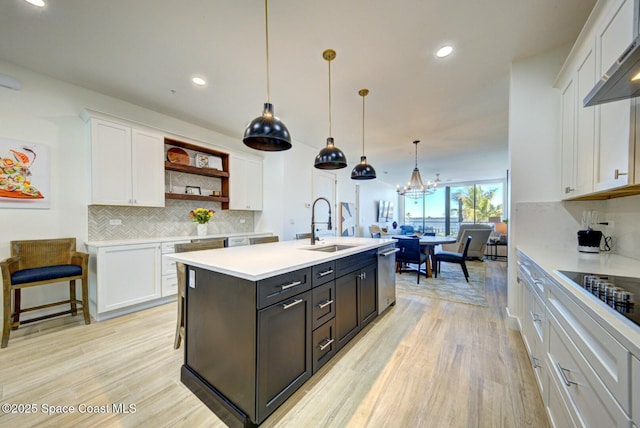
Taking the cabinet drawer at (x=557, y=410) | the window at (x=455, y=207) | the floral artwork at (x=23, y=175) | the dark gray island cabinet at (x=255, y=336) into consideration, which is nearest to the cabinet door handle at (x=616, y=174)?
the cabinet drawer at (x=557, y=410)

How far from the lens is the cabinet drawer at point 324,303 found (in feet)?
5.65

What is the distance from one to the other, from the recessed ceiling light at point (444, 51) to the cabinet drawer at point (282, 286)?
2.44 metres

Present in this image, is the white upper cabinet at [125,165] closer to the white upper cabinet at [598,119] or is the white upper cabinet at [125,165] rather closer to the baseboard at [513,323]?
the white upper cabinet at [598,119]

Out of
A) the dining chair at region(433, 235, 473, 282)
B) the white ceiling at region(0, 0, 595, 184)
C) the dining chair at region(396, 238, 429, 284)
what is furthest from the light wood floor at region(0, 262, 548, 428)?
the white ceiling at region(0, 0, 595, 184)

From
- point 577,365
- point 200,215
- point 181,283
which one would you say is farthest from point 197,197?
point 577,365

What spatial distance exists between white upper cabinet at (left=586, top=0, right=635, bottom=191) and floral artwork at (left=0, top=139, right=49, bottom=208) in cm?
503

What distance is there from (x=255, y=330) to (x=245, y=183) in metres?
3.67

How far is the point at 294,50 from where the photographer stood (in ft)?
7.55

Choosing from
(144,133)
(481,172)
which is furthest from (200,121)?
(481,172)

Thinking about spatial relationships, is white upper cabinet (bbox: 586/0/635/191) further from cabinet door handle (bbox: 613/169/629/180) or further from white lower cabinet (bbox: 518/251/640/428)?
white lower cabinet (bbox: 518/251/640/428)

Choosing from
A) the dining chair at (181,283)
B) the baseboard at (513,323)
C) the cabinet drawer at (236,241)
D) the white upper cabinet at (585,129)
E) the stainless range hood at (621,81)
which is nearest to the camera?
the stainless range hood at (621,81)

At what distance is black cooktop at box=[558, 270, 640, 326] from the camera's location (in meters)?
0.81

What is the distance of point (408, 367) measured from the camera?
1925 millimetres

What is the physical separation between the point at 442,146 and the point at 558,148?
325 centimetres
